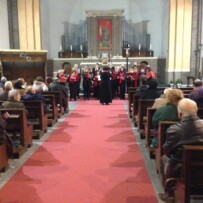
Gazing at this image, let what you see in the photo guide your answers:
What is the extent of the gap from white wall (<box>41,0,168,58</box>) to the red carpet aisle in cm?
1275

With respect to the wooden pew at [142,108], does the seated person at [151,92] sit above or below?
above

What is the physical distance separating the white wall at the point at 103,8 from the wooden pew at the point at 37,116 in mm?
12413

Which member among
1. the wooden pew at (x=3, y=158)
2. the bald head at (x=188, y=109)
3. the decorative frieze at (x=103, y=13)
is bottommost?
the wooden pew at (x=3, y=158)

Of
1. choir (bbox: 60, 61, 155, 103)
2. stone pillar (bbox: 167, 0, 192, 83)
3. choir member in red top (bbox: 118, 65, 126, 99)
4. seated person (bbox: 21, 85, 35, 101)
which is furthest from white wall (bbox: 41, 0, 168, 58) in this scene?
seated person (bbox: 21, 85, 35, 101)

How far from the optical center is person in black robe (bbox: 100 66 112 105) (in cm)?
1184

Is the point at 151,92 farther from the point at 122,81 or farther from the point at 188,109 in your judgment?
the point at 122,81

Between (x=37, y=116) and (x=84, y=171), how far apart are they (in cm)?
256

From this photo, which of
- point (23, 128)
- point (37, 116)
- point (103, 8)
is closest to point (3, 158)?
point (23, 128)

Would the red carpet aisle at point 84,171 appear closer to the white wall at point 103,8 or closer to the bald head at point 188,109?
the bald head at point 188,109

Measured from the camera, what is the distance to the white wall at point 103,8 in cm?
1947

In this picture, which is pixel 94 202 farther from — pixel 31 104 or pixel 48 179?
pixel 31 104

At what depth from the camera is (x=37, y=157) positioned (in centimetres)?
570

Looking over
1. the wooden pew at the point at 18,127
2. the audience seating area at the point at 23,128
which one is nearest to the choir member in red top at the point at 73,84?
the audience seating area at the point at 23,128

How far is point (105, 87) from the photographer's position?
11.8 metres
